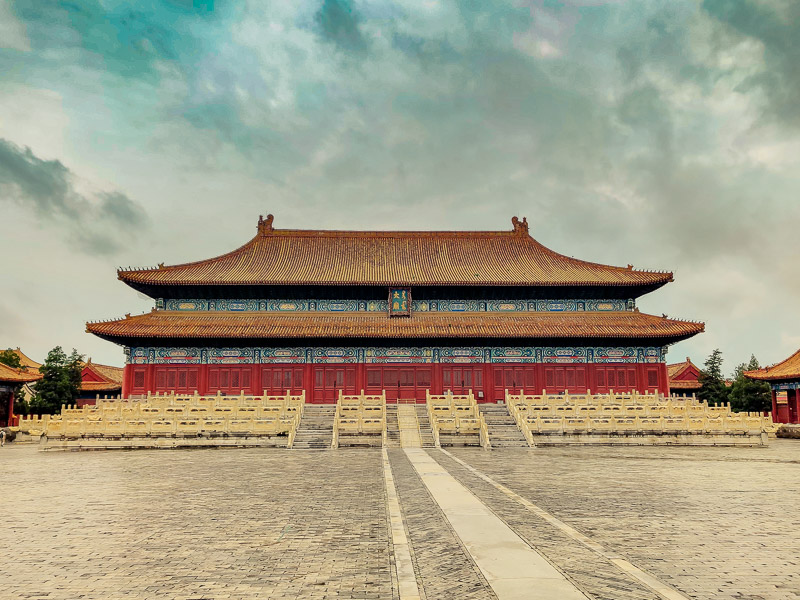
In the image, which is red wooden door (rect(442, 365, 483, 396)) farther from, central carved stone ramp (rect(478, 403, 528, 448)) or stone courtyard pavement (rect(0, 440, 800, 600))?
stone courtyard pavement (rect(0, 440, 800, 600))

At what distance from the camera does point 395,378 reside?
131 feet

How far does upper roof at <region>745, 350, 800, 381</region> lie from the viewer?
39.9 meters

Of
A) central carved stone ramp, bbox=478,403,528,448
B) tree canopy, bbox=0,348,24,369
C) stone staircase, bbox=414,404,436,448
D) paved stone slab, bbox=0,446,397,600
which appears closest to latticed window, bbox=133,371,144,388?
tree canopy, bbox=0,348,24,369

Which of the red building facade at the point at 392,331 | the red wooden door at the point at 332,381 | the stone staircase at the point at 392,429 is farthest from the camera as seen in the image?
the red wooden door at the point at 332,381

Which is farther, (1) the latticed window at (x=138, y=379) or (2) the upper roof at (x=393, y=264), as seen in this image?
(2) the upper roof at (x=393, y=264)

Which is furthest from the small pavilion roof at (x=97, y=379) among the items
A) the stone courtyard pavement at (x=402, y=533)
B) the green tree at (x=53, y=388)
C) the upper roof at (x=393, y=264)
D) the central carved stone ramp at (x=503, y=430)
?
the stone courtyard pavement at (x=402, y=533)

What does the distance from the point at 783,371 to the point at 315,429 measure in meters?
33.7

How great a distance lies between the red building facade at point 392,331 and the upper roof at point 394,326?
118mm

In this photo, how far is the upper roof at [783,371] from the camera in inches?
1572

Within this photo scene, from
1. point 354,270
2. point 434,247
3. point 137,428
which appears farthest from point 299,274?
point 137,428

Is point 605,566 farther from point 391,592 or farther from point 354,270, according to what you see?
point 354,270

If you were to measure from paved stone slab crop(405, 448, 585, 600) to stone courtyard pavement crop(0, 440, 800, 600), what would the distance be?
1.2 inches

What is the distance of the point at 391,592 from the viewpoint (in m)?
5.96

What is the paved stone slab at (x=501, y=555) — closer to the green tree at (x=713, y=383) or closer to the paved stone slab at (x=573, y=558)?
the paved stone slab at (x=573, y=558)
